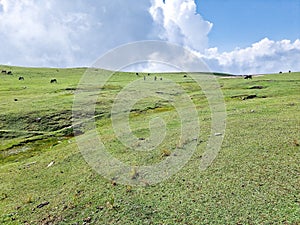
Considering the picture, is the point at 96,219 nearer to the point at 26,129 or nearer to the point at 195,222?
the point at 195,222

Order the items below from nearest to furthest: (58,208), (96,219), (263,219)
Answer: (263,219) < (96,219) < (58,208)

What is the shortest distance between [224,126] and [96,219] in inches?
655

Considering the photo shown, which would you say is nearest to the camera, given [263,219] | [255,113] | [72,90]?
[263,219]

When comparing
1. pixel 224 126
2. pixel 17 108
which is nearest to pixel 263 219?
pixel 224 126

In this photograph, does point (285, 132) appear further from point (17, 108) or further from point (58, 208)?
point (17, 108)

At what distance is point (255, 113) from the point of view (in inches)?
1342

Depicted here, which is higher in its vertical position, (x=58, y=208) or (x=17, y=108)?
(x=17, y=108)

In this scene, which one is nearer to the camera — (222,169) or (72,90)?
(222,169)

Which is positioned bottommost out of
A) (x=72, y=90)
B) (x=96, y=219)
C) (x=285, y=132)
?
(x=96, y=219)

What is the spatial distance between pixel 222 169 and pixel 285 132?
8559mm

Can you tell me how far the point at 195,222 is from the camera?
1443 cm

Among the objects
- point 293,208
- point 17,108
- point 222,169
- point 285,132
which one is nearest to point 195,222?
point 293,208

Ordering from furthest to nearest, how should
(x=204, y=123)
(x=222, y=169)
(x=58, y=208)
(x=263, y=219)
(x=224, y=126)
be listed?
(x=204, y=123)
(x=224, y=126)
(x=222, y=169)
(x=58, y=208)
(x=263, y=219)

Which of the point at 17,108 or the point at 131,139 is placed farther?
the point at 17,108
